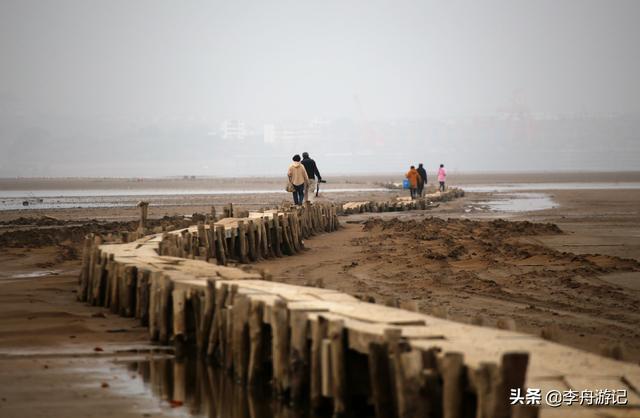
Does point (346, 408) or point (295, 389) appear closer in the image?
point (346, 408)

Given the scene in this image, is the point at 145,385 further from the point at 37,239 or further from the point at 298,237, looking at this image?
the point at 37,239

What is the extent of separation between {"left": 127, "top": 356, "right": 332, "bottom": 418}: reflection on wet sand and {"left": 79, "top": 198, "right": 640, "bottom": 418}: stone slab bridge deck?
0.14 meters

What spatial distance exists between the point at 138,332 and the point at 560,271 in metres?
7.30

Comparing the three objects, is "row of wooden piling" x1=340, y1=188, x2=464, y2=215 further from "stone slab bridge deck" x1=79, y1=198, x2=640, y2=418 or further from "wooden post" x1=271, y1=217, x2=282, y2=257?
"stone slab bridge deck" x1=79, y1=198, x2=640, y2=418

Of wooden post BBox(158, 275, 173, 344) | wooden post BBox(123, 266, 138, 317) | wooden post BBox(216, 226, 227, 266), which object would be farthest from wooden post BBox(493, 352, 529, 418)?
wooden post BBox(216, 226, 227, 266)

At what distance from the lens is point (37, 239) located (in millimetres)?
22812

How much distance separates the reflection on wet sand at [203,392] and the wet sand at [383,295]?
0.65ft

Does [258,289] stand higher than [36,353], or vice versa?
[258,289]

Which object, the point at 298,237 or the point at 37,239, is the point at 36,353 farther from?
the point at 37,239

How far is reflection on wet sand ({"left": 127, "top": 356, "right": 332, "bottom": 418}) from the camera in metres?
8.60

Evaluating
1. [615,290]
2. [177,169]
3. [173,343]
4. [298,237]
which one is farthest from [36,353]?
[177,169]

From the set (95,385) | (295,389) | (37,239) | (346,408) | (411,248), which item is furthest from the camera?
(37,239)

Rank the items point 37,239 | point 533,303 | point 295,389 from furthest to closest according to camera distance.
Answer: point 37,239 → point 533,303 → point 295,389

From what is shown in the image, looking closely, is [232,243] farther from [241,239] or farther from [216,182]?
[216,182]
